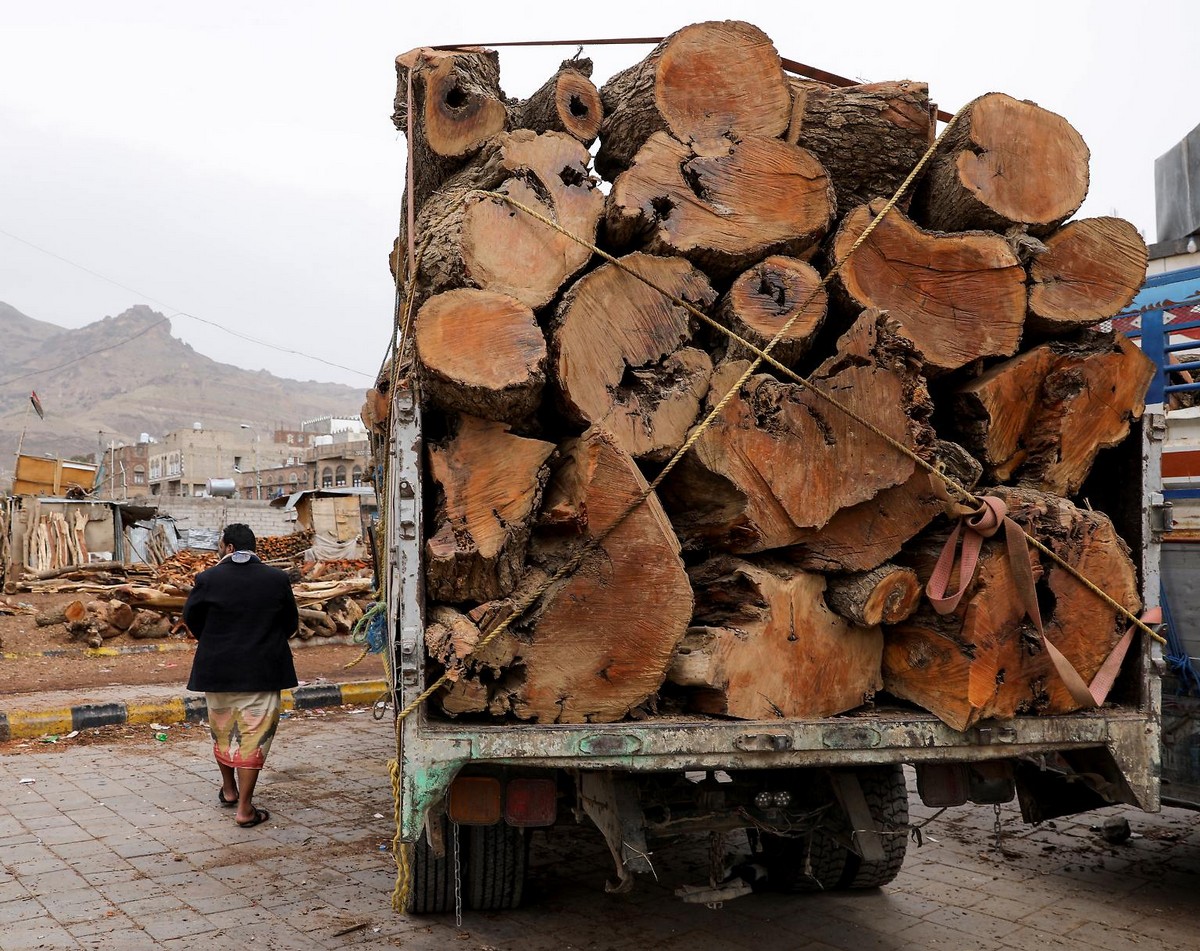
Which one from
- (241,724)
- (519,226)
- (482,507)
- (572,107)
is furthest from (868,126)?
(241,724)

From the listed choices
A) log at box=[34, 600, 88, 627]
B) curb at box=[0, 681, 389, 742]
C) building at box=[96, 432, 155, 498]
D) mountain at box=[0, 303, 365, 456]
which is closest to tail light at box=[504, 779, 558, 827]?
curb at box=[0, 681, 389, 742]

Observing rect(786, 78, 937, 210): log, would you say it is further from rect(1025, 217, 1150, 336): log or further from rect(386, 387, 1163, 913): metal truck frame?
rect(386, 387, 1163, 913): metal truck frame

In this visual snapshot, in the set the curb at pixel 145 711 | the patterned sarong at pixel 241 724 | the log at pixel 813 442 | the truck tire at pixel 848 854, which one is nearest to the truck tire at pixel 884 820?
the truck tire at pixel 848 854

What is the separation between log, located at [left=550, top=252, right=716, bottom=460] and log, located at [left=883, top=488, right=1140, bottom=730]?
1.01m

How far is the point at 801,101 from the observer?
3.43 m

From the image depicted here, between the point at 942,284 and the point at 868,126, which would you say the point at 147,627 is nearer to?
the point at 868,126

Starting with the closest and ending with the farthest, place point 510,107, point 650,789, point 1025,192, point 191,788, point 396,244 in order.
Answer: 1. point 650,789
2. point 1025,192
3. point 510,107
4. point 396,244
5. point 191,788

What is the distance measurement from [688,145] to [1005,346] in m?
1.29

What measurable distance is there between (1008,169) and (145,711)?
7.51m

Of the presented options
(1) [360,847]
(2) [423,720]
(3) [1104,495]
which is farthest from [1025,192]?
(1) [360,847]

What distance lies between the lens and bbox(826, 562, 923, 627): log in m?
3.12

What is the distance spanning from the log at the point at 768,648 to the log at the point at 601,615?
0.17m

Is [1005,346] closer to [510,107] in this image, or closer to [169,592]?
[510,107]

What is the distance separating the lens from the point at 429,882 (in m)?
3.66
